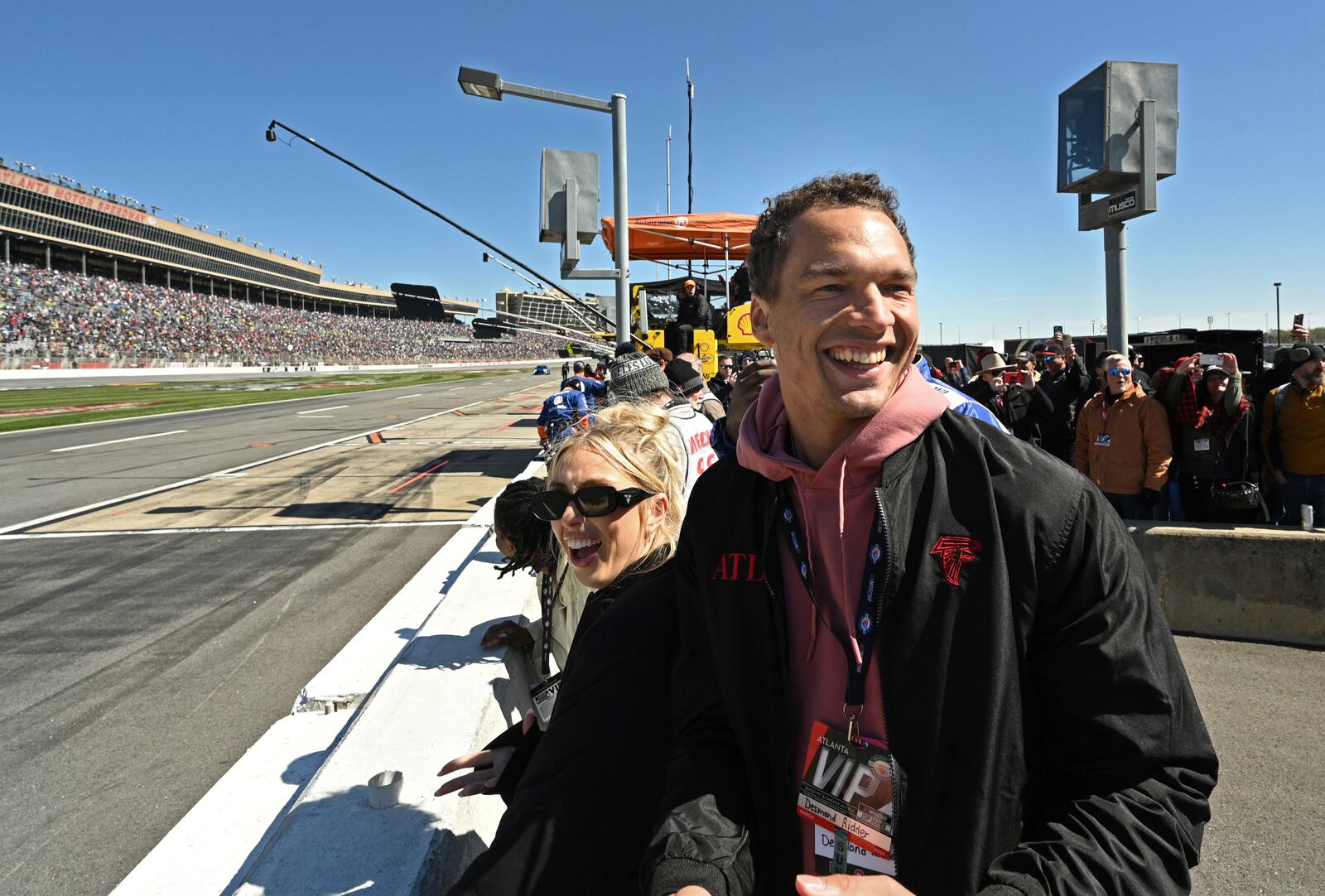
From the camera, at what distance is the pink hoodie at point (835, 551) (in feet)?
4.00

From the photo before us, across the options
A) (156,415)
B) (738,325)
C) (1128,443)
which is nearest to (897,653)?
(1128,443)

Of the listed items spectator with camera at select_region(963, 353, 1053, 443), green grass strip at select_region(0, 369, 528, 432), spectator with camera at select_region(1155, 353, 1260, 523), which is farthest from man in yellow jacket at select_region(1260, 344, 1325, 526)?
green grass strip at select_region(0, 369, 528, 432)

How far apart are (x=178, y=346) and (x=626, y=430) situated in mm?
74269

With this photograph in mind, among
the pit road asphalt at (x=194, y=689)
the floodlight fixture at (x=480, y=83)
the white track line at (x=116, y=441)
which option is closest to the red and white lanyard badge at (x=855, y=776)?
the pit road asphalt at (x=194, y=689)

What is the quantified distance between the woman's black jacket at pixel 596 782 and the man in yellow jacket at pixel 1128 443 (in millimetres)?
6265

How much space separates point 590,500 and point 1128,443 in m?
6.08

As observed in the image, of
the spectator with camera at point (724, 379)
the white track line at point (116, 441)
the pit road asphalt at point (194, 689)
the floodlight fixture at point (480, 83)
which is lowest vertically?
the pit road asphalt at point (194, 689)

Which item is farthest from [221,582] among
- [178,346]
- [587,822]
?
[178,346]

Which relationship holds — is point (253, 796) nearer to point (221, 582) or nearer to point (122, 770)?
point (122, 770)

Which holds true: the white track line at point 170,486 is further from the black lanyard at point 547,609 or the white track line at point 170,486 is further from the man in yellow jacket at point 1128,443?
the man in yellow jacket at point 1128,443

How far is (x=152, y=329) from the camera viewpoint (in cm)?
6275

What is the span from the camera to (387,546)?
329 inches

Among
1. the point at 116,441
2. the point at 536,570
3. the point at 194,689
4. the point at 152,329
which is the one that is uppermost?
the point at 152,329

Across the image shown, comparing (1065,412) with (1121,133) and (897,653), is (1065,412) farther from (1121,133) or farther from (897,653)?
(897,653)
